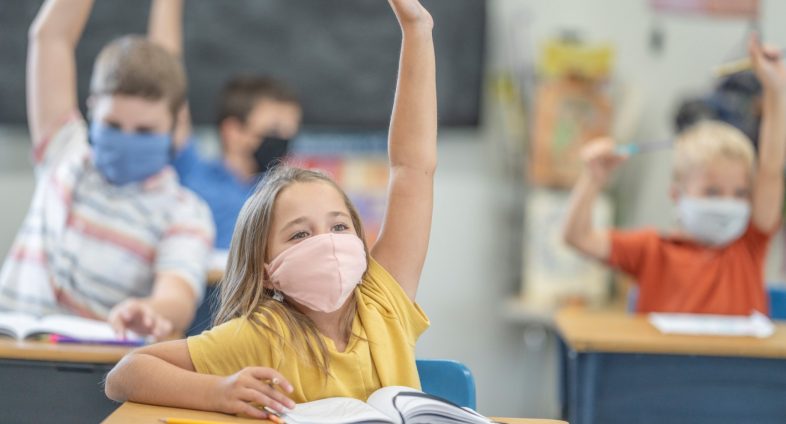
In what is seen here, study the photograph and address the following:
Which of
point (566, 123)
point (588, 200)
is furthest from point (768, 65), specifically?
point (566, 123)

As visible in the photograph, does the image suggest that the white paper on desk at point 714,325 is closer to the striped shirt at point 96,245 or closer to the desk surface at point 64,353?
the striped shirt at point 96,245

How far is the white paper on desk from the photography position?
2461mm

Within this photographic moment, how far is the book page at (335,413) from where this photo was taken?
1.36 meters

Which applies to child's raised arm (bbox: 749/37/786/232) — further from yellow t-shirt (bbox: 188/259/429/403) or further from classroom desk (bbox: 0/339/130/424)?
classroom desk (bbox: 0/339/130/424)

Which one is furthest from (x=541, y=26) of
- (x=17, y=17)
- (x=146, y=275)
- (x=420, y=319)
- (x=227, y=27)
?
(x=420, y=319)

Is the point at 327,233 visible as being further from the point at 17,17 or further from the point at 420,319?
the point at 17,17

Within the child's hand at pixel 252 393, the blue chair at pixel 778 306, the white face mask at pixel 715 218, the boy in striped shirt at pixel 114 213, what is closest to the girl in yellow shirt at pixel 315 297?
the child's hand at pixel 252 393

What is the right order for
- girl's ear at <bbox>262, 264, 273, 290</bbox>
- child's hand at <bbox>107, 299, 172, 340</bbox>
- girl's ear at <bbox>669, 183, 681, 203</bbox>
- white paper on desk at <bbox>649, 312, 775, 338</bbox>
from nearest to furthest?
1. girl's ear at <bbox>262, 264, 273, 290</bbox>
2. child's hand at <bbox>107, 299, 172, 340</bbox>
3. white paper on desk at <bbox>649, 312, 775, 338</bbox>
4. girl's ear at <bbox>669, 183, 681, 203</bbox>

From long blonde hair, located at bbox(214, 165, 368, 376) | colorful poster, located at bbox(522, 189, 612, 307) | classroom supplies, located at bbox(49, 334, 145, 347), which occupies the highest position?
long blonde hair, located at bbox(214, 165, 368, 376)

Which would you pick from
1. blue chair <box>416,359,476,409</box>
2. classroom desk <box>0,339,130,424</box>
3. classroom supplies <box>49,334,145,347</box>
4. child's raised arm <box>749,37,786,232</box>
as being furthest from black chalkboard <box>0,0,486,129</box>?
blue chair <box>416,359,476,409</box>

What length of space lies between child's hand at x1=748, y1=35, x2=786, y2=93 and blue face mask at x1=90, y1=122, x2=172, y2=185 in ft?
4.63

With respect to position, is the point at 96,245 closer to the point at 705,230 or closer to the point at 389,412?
the point at 389,412

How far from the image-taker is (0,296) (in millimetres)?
2373

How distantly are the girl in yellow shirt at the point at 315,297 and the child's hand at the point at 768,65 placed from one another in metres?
1.21
